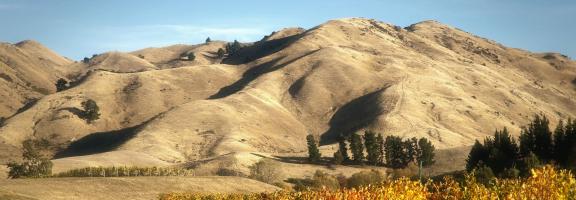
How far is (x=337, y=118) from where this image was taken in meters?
151

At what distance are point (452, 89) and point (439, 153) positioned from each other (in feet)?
199

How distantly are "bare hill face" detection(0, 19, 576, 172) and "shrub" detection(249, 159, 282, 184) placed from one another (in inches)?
355

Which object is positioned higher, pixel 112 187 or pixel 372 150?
pixel 372 150

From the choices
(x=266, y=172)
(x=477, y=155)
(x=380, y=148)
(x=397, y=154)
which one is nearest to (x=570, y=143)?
(x=477, y=155)

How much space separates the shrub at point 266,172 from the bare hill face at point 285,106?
9.02 meters

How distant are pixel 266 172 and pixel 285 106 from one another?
7098 centimetres

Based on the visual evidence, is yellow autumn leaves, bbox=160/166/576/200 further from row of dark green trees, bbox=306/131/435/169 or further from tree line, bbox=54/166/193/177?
row of dark green trees, bbox=306/131/435/169

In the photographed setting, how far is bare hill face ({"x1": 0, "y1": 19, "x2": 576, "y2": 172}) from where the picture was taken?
413ft

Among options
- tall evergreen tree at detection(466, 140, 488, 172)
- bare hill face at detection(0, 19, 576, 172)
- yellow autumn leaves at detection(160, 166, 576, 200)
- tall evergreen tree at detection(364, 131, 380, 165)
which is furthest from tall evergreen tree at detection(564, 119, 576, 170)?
yellow autumn leaves at detection(160, 166, 576, 200)

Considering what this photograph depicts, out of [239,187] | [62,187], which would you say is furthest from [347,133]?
[62,187]

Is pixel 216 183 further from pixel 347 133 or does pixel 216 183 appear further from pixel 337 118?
pixel 337 118

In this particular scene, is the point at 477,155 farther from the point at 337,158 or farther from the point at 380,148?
the point at 337,158

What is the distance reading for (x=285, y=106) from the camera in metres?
158

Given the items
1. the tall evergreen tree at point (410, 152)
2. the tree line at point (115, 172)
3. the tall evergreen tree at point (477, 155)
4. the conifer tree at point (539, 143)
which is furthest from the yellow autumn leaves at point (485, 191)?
the tall evergreen tree at point (410, 152)
